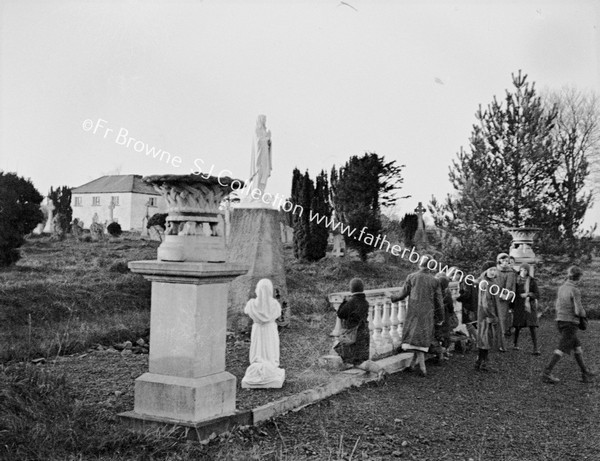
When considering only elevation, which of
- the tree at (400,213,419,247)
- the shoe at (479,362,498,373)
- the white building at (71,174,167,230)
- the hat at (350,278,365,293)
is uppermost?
the white building at (71,174,167,230)

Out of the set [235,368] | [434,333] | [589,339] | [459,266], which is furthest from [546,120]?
[235,368]

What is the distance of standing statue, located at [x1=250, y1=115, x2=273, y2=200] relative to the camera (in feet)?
43.8

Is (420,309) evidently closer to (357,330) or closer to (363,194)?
(357,330)

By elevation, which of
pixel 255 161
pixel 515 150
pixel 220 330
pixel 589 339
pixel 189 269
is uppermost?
pixel 515 150

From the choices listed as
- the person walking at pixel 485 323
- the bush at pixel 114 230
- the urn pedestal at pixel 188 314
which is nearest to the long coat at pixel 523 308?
the person walking at pixel 485 323

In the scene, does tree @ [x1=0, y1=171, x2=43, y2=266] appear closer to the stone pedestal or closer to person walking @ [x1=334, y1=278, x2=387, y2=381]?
person walking @ [x1=334, y1=278, x2=387, y2=381]

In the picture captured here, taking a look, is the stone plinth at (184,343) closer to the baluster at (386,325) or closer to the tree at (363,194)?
the baluster at (386,325)

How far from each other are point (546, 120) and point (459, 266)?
16.4 ft

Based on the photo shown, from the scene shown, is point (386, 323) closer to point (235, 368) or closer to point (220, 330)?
point (235, 368)

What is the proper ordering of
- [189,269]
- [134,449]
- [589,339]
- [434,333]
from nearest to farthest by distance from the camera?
[134,449], [189,269], [434,333], [589,339]

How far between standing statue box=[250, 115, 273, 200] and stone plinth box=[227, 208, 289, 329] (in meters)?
0.77

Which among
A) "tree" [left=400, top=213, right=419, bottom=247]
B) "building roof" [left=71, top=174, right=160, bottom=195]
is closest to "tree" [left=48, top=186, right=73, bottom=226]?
"building roof" [left=71, top=174, right=160, bottom=195]

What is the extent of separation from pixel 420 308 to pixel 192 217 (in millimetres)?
4563

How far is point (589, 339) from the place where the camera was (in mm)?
13352
